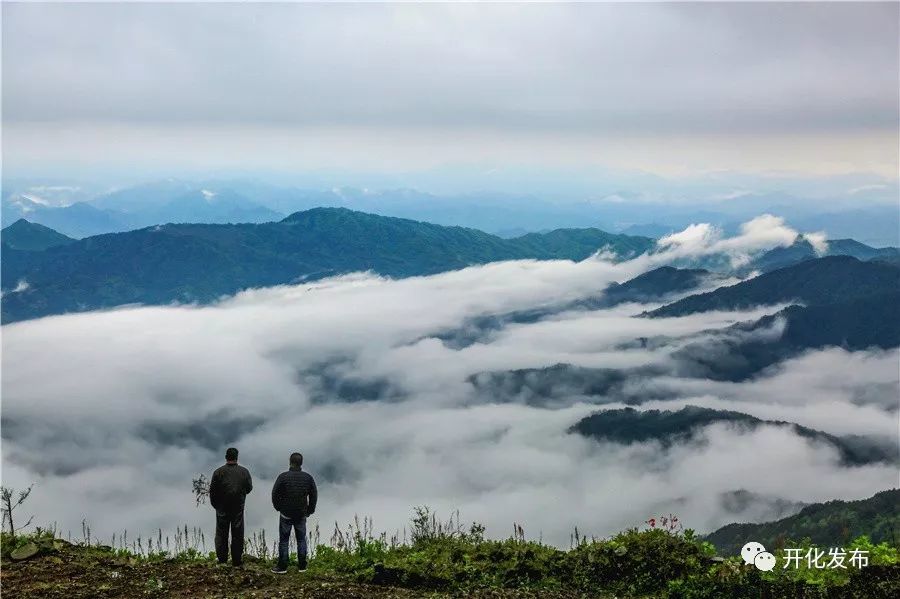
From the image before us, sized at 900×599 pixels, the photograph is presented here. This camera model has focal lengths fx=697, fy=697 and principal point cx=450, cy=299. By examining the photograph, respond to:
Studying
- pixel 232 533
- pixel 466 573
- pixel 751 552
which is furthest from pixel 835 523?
pixel 232 533

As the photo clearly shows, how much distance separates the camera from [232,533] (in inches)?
674

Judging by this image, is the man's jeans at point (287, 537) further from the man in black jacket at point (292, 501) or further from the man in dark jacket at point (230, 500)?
the man in dark jacket at point (230, 500)

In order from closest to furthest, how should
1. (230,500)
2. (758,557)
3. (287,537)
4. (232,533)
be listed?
(758,557)
(287,537)
(230,500)
(232,533)

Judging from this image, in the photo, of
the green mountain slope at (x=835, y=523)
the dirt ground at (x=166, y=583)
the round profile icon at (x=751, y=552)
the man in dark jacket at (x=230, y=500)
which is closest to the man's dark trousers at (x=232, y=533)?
the man in dark jacket at (x=230, y=500)

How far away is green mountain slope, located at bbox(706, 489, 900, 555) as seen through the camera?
10356 cm

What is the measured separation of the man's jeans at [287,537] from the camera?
54.6 feet

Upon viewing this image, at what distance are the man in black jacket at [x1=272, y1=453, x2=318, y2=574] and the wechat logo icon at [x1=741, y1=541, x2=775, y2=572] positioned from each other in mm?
9810

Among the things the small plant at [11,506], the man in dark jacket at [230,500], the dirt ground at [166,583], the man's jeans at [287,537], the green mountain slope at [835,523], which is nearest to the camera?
the dirt ground at [166,583]

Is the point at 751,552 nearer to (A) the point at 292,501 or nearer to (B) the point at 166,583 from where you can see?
(A) the point at 292,501

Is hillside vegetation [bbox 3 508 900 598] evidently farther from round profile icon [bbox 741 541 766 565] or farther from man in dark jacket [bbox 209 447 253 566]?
man in dark jacket [bbox 209 447 253 566]

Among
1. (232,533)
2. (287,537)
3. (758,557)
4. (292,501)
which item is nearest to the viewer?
(758,557)

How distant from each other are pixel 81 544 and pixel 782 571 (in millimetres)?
17727

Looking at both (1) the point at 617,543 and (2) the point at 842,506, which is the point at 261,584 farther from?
(2) the point at 842,506

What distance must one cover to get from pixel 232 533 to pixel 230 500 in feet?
2.88
